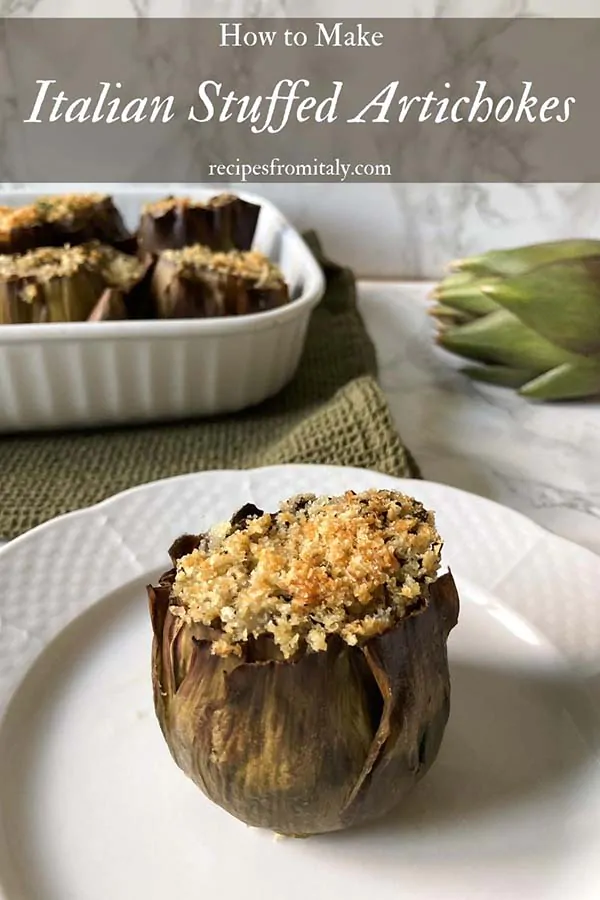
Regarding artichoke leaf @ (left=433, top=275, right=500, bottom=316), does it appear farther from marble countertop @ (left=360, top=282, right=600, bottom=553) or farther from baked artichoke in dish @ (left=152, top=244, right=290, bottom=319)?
baked artichoke in dish @ (left=152, top=244, right=290, bottom=319)

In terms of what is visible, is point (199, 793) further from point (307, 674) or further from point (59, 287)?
point (59, 287)

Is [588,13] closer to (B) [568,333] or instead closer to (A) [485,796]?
(B) [568,333]

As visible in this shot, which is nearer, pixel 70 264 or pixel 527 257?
pixel 70 264

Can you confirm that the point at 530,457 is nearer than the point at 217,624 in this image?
No

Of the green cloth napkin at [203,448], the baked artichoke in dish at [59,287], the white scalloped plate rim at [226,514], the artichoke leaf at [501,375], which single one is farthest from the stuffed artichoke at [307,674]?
the artichoke leaf at [501,375]

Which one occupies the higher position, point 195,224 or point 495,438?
point 195,224

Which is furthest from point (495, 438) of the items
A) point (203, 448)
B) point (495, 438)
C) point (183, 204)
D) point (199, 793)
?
point (199, 793)

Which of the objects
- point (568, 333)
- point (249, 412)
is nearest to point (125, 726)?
point (249, 412)
